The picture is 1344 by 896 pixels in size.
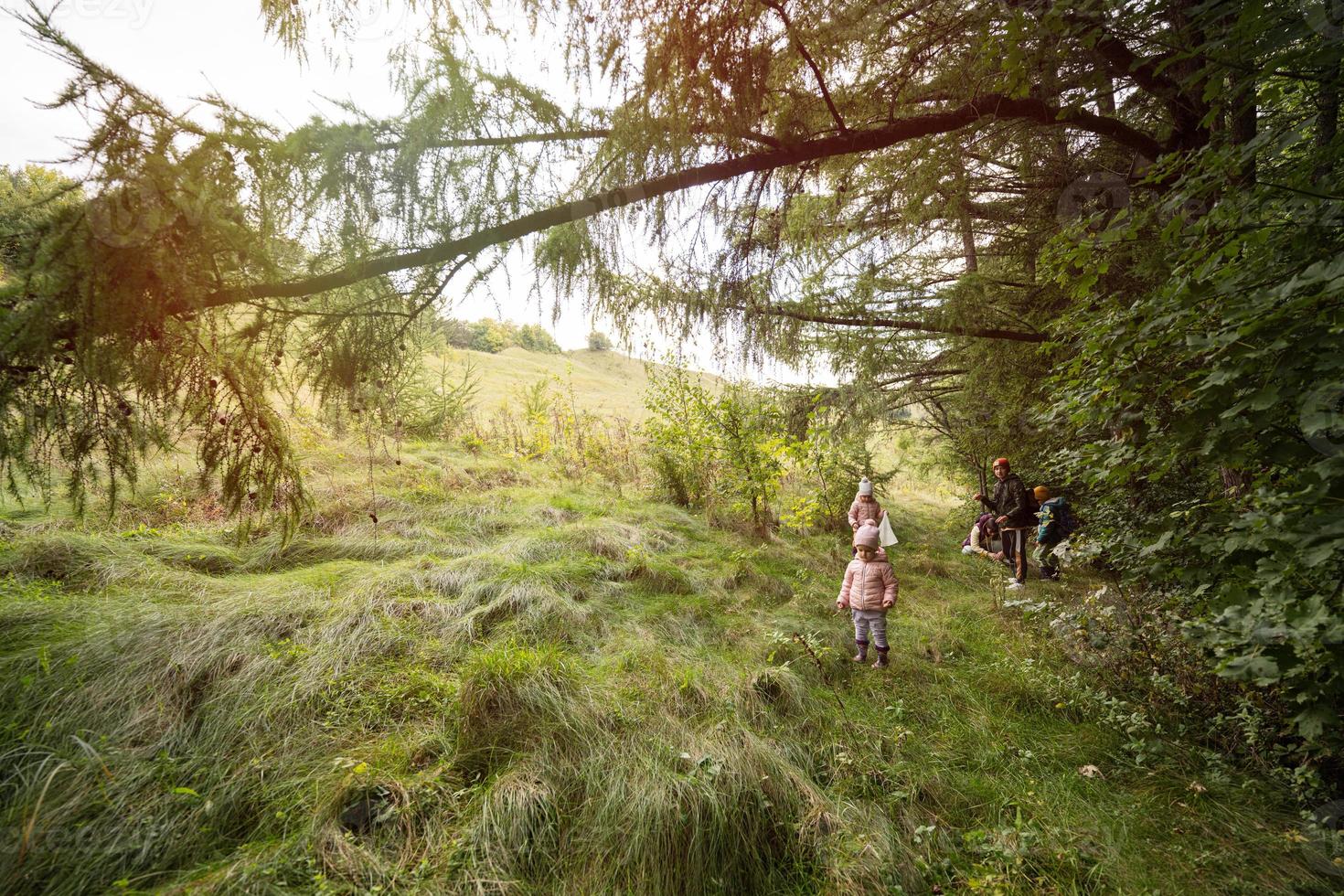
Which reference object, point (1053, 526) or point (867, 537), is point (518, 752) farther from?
point (1053, 526)

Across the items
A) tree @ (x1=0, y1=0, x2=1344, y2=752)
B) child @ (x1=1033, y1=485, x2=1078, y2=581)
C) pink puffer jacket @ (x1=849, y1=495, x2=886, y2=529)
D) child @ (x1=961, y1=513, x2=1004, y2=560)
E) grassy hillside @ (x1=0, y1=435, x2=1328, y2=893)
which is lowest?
grassy hillside @ (x1=0, y1=435, x2=1328, y2=893)

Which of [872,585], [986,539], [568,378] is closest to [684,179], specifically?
[872,585]

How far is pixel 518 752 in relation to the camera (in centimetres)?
238

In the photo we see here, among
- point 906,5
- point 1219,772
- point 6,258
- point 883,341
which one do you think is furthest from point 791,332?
point 6,258

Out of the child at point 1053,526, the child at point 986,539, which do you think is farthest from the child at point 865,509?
the child at point 986,539

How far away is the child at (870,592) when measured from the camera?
3.87m

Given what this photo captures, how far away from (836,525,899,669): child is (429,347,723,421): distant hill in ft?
8.37

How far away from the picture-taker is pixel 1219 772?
7.95ft

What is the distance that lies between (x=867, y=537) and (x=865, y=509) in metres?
0.31

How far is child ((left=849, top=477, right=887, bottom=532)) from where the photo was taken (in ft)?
14.0

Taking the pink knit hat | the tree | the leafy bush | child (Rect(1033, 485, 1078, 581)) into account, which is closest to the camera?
the tree

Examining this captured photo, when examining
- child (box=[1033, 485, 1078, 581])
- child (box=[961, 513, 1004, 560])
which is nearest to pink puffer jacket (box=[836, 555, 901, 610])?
child (box=[1033, 485, 1078, 581])

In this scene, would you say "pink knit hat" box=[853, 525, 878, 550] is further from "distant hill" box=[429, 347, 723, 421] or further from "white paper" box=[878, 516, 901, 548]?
"distant hill" box=[429, 347, 723, 421]

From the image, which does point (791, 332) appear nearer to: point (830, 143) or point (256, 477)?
point (830, 143)
